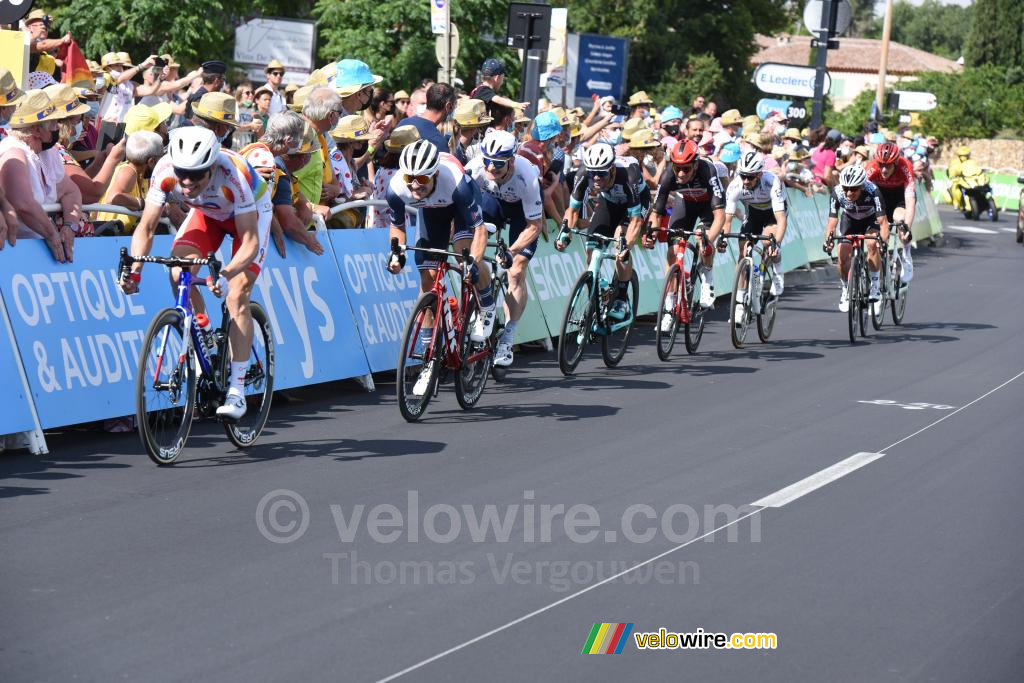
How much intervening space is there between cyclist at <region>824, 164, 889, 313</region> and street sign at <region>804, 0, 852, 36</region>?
12.5 meters

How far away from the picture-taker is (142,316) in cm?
979

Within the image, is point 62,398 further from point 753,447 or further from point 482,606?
point 753,447

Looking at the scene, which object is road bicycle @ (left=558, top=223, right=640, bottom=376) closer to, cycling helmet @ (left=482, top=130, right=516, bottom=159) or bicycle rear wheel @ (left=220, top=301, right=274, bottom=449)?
cycling helmet @ (left=482, top=130, right=516, bottom=159)

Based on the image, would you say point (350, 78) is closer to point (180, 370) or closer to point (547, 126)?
point (547, 126)

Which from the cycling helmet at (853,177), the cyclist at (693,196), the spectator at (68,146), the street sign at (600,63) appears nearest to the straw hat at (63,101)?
the spectator at (68,146)

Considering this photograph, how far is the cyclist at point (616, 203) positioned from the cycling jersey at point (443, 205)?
2.42m

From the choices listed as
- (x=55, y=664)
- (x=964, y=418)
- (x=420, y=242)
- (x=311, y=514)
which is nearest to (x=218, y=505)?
(x=311, y=514)

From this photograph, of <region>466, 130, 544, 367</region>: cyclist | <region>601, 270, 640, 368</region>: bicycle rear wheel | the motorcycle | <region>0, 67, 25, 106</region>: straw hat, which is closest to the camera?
<region>0, 67, 25, 106</region>: straw hat

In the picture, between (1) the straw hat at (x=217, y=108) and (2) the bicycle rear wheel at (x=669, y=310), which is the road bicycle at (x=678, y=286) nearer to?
(2) the bicycle rear wheel at (x=669, y=310)

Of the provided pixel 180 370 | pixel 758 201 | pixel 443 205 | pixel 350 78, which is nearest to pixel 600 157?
pixel 350 78

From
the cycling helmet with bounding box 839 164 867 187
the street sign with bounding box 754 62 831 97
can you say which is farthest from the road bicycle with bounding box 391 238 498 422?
the street sign with bounding box 754 62 831 97

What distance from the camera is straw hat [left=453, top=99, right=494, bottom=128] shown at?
12.4 meters

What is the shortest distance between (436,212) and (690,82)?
54079 mm

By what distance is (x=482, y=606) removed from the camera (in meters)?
6.14
